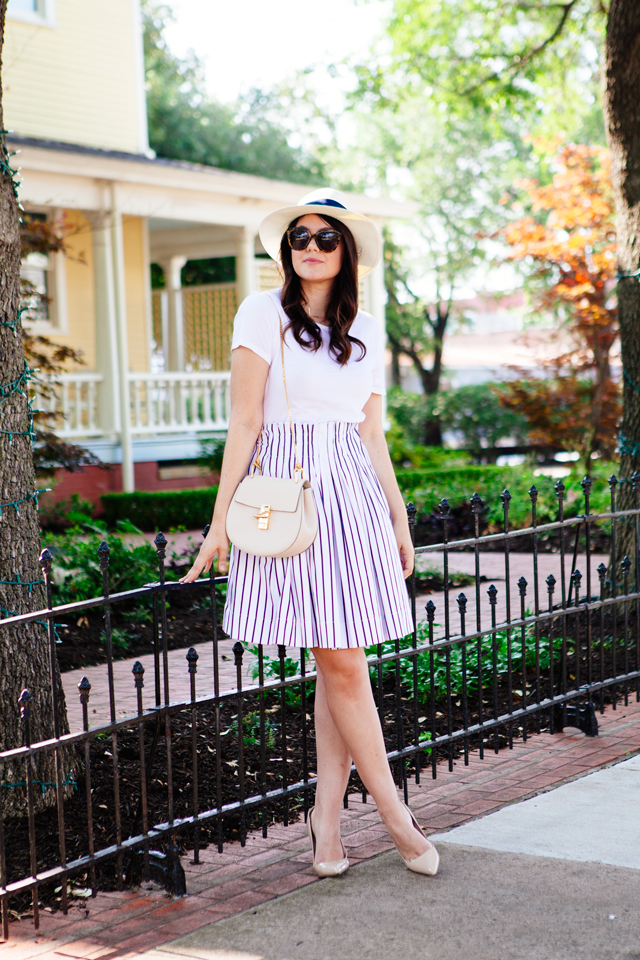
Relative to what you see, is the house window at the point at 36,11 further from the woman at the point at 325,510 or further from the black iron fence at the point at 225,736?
the woman at the point at 325,510

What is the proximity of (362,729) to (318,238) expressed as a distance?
149 centimetres

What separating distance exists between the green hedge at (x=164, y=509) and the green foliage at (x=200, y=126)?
17.2 m

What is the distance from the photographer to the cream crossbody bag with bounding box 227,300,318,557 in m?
2.95

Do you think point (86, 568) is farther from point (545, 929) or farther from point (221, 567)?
point (545, 929)

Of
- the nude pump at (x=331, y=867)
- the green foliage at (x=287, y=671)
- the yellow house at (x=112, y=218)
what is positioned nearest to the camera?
the nude pump at (x=331, y=867)

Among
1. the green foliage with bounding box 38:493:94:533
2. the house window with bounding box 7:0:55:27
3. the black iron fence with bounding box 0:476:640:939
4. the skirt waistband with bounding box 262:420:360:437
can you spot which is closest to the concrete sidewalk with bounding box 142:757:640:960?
the black iron fence with bounding box 0:476:640:939

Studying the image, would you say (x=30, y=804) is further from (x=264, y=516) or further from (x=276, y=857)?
(x=264, y=516)

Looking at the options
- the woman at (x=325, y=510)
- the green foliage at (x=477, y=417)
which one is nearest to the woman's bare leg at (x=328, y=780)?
the woman at (x=325, y=510)

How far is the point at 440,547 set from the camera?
13.5 ft

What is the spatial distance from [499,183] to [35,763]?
3137 centimetres

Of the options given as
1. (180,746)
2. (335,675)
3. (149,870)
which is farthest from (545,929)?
(180,746)

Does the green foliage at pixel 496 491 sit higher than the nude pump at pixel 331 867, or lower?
higher

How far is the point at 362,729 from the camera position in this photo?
3154 millimetres

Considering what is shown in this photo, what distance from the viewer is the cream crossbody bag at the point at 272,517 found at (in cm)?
295
